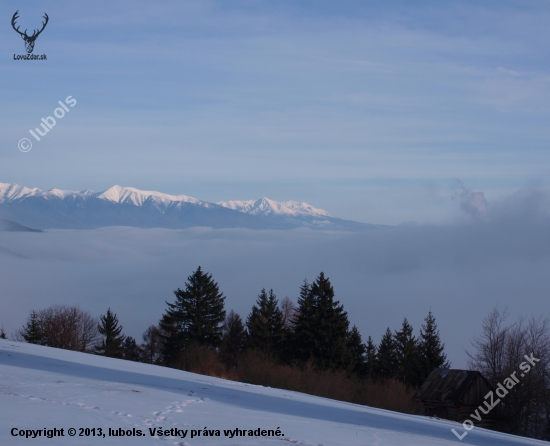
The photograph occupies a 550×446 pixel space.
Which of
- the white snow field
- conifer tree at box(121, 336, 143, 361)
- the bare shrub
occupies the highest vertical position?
the white snow field

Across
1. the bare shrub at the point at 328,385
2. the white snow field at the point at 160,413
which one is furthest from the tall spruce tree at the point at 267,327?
the white snow field at the point at 160,413

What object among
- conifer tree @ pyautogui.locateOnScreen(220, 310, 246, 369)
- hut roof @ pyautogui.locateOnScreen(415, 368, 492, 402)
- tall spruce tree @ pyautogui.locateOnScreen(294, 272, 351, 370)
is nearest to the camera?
hut roof @ pyautogui.locateOnScreen(415, 368, 492, 402)

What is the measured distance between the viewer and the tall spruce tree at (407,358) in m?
53.0

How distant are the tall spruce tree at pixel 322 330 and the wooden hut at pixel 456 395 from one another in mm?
7498

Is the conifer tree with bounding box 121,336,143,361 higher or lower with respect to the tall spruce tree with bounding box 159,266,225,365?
Answer: lower

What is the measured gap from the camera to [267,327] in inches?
2082

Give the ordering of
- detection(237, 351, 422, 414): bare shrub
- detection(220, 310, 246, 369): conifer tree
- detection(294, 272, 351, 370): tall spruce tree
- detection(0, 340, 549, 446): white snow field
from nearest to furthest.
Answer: detection(0, 340, 549, 446): white snow field
detection(237, 351, 422, 414): bare shrub
detection(294, 272, 351, 370): tall spruce tree
detection(220, 310, 246, 369): conifer tree

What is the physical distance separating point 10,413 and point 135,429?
2.45m

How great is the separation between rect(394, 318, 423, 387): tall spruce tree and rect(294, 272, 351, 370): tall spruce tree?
25.4 ft

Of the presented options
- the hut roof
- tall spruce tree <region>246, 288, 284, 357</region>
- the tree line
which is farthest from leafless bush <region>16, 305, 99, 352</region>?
the hut roof

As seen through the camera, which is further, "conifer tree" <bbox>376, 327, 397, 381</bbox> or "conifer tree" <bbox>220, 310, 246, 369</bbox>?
"conifer tree" <bbox>220, 310, 246, 369</bbox>

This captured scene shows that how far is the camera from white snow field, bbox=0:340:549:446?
32.0ft

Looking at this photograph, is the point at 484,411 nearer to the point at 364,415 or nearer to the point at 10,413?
the point at 364,415

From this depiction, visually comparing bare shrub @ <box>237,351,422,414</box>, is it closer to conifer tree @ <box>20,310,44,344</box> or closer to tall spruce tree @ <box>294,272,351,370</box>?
tall spruce tree @ <box>294,272,351,370</box>
